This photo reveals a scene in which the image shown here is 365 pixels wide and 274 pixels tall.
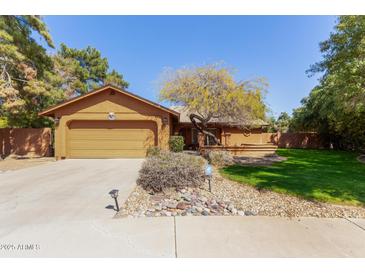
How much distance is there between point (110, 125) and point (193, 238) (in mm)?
10518

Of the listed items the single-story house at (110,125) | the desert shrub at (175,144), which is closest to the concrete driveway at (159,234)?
the desert shrub at (175,144)

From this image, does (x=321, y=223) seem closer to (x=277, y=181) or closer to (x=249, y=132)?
(x=277, y=181)

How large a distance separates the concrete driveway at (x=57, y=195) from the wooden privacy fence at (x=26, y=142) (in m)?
5.96

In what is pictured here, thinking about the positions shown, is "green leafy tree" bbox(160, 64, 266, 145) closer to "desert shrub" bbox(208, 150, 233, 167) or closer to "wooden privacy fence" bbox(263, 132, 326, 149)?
"desert shrub" bbox(208, 150, 233, 167)

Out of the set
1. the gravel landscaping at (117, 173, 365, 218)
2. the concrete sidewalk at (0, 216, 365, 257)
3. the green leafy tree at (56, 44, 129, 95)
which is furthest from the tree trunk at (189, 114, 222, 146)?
the green leafy tree at (56, 44, 129, 95)

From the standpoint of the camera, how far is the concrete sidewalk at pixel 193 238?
275 cm

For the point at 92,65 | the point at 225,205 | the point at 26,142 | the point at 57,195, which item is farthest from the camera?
the point at 92,65

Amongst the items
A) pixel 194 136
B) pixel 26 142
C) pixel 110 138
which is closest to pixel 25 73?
pixel 26 142

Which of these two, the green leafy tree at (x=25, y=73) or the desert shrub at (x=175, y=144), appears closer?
the green leafy tree at (x=25, y=73)

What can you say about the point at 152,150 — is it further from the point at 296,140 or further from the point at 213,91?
the point at 296,140

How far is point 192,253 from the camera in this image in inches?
107

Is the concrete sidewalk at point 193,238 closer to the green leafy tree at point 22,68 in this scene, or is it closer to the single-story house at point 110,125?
the single-story house at point 110,125

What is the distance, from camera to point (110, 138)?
39.9ft
